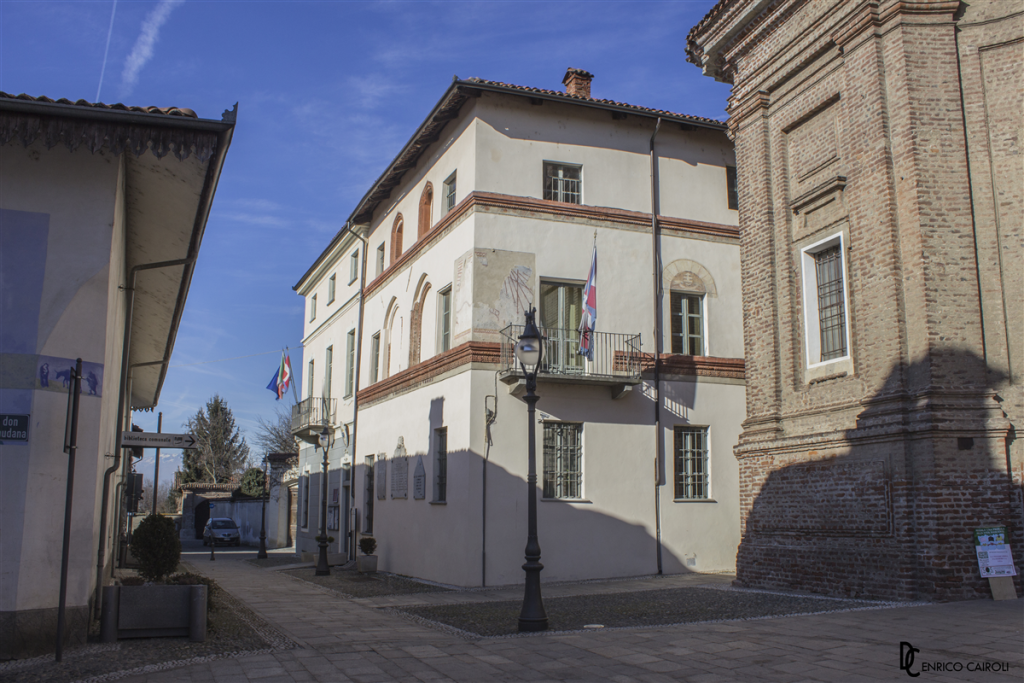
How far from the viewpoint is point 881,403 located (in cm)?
1160

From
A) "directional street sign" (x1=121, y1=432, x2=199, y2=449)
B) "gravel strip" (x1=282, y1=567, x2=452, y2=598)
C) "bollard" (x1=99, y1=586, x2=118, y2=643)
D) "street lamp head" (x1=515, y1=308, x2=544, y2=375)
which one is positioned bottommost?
"gravel strip" (x1=282, y1=567, x2=452, y2=598)

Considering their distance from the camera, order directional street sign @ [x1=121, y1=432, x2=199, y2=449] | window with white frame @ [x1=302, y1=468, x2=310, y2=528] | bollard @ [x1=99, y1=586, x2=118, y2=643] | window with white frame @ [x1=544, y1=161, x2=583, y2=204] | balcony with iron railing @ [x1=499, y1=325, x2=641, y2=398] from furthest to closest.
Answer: window with white frame @ [x1=302, y1=468, x2=310, y2=528]
window with white frame @ [x1=544, y1=161, x2=583, y2=204]
balcony with iron railing @ [x1=499, y1=325, x2=641, y2=398]
directional street sign @ [x1=121, y1=432, x2=199, y2=449]
bollard @ [x1=99, y1=586, x2=118, y2=643]

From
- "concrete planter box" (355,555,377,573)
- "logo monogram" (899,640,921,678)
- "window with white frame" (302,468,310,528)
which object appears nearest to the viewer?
"logo monogram" (899,640,921,678)

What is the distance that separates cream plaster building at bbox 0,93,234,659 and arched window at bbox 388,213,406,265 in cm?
1306

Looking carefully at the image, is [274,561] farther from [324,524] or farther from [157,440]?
[157,440]

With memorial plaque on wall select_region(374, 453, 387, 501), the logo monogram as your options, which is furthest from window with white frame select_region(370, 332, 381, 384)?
the logo monogram

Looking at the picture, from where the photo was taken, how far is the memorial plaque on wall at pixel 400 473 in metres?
19.4

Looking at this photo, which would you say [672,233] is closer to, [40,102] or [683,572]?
[683,572]

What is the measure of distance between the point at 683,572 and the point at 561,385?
185 inches

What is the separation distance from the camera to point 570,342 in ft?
56.2

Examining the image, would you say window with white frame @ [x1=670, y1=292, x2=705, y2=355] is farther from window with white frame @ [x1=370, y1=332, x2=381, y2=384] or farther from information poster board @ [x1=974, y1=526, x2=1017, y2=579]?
window with white frame @ [x1=370, y1=332, x2=381, y2=384]

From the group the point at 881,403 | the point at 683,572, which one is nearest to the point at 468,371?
the point at 683,572

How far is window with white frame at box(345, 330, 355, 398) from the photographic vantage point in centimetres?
2573

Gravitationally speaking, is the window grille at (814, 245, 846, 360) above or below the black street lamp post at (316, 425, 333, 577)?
above
